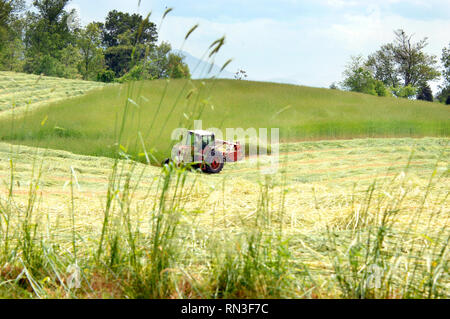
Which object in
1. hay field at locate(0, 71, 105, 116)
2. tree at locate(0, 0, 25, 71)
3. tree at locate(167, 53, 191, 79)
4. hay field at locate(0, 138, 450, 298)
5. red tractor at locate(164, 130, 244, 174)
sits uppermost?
tree at locate(0, 0, 25, 71)

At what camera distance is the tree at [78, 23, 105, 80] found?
28.7 meters

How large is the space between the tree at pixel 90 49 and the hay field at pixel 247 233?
25.6 m

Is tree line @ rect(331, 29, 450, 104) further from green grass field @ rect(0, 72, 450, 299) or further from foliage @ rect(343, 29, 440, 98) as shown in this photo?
green grass field @ rect(0, 72, 450, 299)

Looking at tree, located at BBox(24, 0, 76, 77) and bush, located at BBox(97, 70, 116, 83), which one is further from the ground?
tree, located at BBox(24, 0, 76, 77)

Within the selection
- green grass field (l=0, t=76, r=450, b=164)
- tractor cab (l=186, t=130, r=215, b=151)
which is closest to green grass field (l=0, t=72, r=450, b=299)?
green grass field (l=0, t=76, r=450, b=164)

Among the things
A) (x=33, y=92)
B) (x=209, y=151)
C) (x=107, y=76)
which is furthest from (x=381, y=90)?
(x=209, y=151)

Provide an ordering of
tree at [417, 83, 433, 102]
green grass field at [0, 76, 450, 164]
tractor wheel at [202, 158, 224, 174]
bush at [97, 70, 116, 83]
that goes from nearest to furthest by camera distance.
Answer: tractor wheel at [202, 158, 224, 174] → green grass field at [0, 76, 450, 164] → bush at [97, 70, 116, 83] → tree at [417, 83, 433, 102]

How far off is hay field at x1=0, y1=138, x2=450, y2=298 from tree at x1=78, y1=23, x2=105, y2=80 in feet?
83.9

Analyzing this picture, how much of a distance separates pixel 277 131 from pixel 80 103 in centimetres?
669

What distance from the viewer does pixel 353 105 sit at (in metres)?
13.0

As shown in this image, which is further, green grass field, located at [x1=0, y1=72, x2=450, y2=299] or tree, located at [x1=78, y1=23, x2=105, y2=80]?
tree, located at [x1=78, y1=23, x2=105, y2=80]

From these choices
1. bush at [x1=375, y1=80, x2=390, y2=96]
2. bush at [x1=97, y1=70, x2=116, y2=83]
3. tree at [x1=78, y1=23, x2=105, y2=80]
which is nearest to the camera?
bush at [x1=375, y1=80, x2=390, y2=96]

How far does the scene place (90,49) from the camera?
29.5 m
